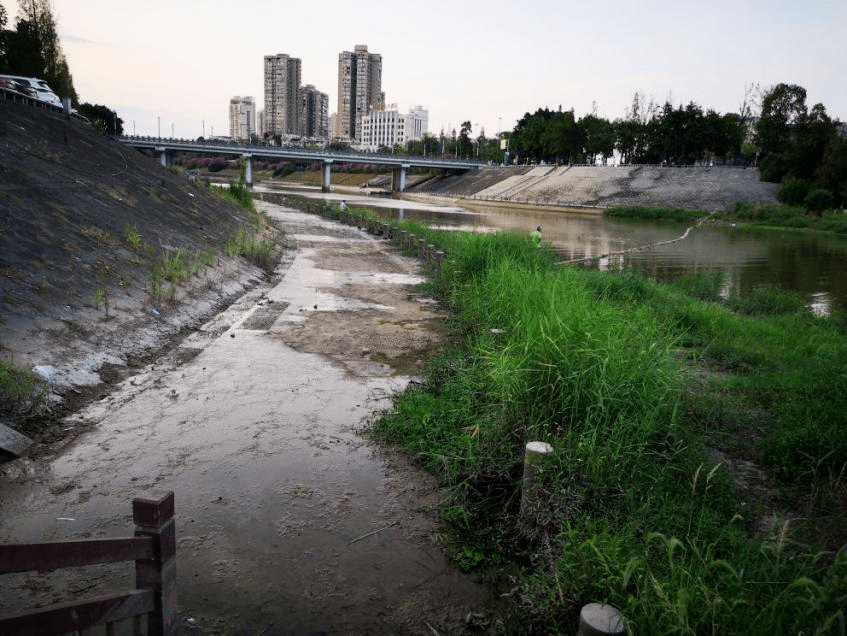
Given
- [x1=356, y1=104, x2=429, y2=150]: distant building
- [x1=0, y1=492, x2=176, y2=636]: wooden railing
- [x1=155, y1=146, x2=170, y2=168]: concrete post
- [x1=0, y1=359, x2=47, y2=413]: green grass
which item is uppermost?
[x1=356, y1=104, x2=429, y2=150]: distant building

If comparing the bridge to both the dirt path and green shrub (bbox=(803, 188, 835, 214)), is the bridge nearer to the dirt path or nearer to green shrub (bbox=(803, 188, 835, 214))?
green shrub (bbox=(803, 188, 835, 214))

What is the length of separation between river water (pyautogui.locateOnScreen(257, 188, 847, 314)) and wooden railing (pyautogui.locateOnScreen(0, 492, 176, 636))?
17.3 m

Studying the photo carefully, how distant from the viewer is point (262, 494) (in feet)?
17.1

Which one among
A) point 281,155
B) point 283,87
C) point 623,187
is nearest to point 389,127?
point 283,87

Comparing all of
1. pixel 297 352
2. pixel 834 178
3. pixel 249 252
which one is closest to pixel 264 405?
pixel 297 352

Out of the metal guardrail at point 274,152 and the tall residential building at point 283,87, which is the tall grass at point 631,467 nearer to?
the metal guardrail at point 274,152

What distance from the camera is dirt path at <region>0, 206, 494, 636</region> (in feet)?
12.9

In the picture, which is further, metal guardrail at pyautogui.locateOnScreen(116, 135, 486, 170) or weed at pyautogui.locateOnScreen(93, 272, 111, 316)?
metal guardrail at pyautogui.locateOnScreen(116, 135, 486, 170)

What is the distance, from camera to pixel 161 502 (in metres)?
2.83

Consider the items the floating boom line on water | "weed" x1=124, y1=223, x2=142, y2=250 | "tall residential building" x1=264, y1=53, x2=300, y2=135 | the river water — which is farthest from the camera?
"tall residential building" x1=264, y1=53, x2=300, y2=135

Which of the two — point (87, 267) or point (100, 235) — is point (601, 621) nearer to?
point (87, 267)

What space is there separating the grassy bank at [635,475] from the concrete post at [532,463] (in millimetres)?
73

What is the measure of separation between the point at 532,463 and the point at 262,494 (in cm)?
233

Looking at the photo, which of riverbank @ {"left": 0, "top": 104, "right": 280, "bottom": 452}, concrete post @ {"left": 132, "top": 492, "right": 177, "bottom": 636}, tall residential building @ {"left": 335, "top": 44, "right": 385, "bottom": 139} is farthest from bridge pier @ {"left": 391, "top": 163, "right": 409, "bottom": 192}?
tall residential building @ {"left": 335, "top": 44, "right": 385, "bottom": 139}
